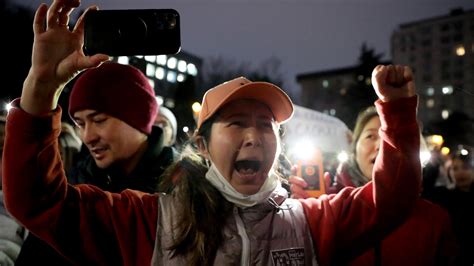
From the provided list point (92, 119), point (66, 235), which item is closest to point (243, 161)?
point (66, 235)

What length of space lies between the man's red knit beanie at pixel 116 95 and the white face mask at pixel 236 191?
113 cm

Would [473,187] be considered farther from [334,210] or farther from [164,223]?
[164,223]

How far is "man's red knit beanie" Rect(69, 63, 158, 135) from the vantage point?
9.90 feet

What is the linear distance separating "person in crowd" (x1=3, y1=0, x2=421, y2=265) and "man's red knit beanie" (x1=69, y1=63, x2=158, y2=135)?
888 millimetres

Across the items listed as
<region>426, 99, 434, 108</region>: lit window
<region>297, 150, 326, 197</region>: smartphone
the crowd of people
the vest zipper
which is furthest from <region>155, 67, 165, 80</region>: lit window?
<region>426, 99, 434, 108</region>: lit window

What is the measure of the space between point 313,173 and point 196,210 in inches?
58.7

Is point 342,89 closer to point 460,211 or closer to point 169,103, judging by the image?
point 169,103

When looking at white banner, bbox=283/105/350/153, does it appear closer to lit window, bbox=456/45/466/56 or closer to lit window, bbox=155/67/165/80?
lit window, bbox=155/67/165/80

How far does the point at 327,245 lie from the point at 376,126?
160 centimetres

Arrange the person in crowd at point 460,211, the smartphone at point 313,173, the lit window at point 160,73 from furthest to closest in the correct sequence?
the lit window at point 160,73, the person in crowd at point 460,211, the smartphone at point 313,173

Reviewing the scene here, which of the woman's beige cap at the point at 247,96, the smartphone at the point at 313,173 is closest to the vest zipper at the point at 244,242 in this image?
the woman's beige cap at the point at 247,96

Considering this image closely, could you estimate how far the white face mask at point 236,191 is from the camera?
2133 mm

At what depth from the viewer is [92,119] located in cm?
303

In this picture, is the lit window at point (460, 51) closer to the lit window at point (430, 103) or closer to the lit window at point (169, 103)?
the lit window at point (430, 103)
